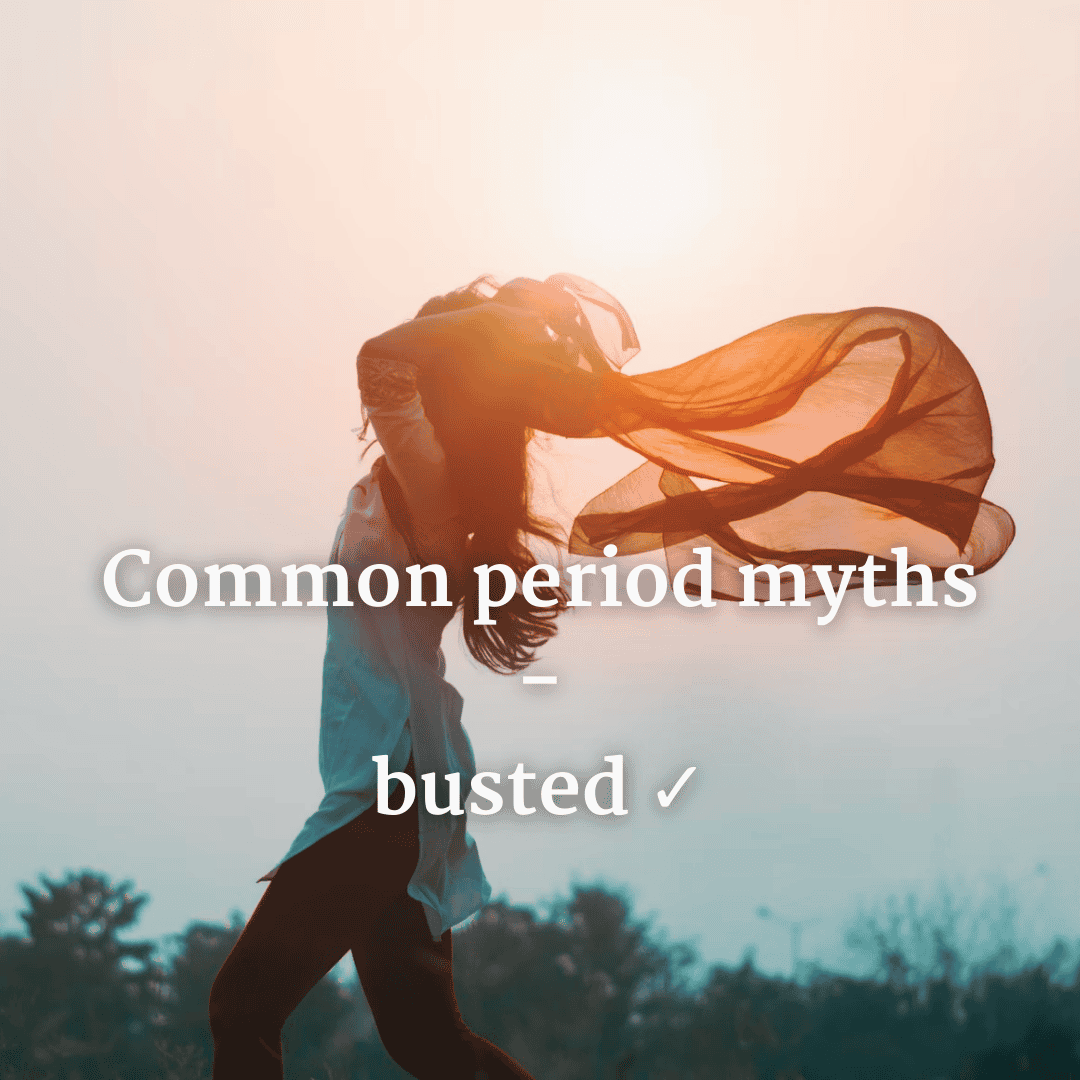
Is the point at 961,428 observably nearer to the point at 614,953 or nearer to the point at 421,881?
the point at 421,881

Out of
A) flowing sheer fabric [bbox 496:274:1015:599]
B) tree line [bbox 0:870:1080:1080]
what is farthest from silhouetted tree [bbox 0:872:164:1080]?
flowing sheer fabric [bbox 496:274:1015:599]

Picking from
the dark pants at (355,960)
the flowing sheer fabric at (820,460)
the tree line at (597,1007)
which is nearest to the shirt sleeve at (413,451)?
the dark pants at (355,960)

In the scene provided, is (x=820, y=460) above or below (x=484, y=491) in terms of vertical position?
above

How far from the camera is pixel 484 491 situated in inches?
117

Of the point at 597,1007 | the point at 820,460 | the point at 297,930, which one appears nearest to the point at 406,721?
the point at 297,930

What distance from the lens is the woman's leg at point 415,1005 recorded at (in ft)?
8.72

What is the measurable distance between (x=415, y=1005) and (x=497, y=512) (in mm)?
1071

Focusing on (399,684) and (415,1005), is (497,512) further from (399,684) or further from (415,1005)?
(415,1005)

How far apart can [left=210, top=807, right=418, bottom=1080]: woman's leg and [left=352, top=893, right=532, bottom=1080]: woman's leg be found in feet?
0.17

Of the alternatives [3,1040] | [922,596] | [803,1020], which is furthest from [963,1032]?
[922,596]

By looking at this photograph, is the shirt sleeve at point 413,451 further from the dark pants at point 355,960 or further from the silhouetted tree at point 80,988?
the silhouetted tree at point 80,988

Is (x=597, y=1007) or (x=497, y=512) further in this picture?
(x=597, y=1007)

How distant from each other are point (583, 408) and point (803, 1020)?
62699 mm

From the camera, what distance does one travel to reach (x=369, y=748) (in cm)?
278
